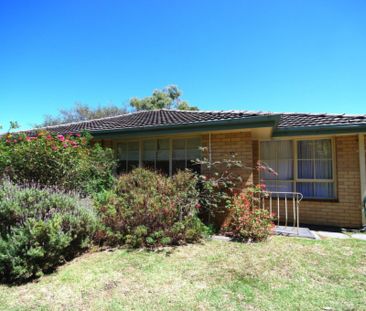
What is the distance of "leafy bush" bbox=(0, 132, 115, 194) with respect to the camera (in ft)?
19.0

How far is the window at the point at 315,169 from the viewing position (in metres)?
7.12

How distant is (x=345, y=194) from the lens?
6.74 meters

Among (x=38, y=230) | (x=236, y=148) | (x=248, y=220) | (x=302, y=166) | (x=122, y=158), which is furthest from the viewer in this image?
(x=122, y=158)

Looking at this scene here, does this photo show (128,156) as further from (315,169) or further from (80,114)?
(80,114)

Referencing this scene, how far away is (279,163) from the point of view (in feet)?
25.3

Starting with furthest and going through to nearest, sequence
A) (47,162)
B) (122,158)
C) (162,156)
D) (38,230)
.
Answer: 1. (122,158)
2. (162,156)
3. (47,162)
4. (38,230)

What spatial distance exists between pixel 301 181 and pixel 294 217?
1353mm

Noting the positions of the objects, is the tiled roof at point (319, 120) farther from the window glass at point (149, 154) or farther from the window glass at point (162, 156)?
Result: the window glass at point (149, 154)

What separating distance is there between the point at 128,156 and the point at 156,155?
3.69 feet

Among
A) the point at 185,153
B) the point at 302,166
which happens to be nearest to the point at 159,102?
the point at 185,153

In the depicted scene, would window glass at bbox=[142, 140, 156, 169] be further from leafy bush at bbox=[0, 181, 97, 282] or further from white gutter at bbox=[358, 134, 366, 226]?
white gutter at bbox=[358, 134, 366, 226]

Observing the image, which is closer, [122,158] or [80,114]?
[122,158]

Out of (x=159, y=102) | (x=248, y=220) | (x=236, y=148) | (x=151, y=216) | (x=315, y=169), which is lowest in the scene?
(x=248, y=220)

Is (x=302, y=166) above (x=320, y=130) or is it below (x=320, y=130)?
below
